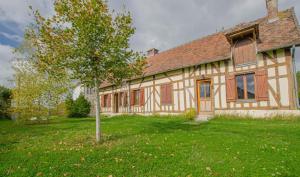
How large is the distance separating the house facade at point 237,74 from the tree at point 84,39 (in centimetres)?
403

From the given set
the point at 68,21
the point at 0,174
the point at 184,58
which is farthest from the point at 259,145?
the point at 184,58

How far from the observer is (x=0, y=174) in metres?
3.22

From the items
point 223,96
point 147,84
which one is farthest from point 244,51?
point 147,84

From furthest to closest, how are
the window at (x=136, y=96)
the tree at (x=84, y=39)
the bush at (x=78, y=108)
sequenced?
the bush at (x=78, y=108) < the window at (x=136, y=96) < the tree at (x=84, y=39)

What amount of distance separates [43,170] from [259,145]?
4.90 m

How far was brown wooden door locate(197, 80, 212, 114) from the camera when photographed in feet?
36.6

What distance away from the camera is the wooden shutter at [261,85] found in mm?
9016

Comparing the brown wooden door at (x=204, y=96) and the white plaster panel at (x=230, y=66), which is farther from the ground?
the white plaster panel at (x=230, y=66)

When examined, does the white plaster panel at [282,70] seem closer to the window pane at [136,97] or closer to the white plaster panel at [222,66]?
the white plaster panel at [222,66]

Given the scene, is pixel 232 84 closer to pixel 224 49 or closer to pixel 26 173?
pixel 224 49

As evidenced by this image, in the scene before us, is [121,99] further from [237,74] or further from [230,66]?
[237,74]

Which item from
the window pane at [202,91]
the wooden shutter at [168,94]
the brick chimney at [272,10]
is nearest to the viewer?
the brick chimney at [272,10]

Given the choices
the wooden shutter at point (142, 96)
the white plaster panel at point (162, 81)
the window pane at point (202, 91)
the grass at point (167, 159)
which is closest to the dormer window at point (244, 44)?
the window pane at point (202, 91)

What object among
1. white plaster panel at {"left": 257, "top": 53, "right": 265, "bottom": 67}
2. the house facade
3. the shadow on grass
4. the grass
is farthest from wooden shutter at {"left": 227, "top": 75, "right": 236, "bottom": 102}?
the grass
